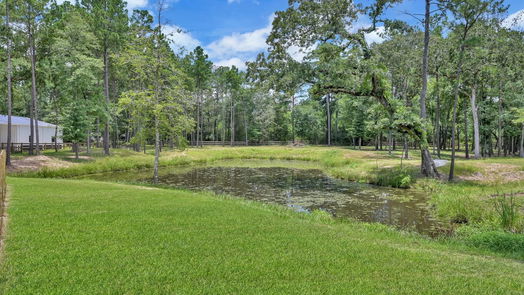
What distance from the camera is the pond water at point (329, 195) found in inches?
531

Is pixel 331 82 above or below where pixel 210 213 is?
above

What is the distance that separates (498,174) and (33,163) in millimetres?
32808

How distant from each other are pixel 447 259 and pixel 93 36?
35808mm

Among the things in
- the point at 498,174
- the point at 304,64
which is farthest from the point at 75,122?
the point at 498,174

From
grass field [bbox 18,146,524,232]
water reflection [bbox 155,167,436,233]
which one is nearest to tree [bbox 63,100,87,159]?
grass field [bbox 18,146,524,232]

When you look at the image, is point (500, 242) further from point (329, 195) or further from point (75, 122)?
point (75, 122)

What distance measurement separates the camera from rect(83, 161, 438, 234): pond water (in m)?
13.5

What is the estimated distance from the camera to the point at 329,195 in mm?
18203

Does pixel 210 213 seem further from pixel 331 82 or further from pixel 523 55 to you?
pixel 523 55

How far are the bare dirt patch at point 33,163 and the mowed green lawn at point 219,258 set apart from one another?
1664cm

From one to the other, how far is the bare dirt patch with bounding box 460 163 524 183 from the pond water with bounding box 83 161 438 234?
496cm

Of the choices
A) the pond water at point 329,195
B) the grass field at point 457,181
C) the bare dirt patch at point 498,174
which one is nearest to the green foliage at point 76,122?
the grass field at point 457,181

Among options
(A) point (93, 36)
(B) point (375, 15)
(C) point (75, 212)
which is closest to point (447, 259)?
(C) point (75, 212)

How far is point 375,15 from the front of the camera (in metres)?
22.7
